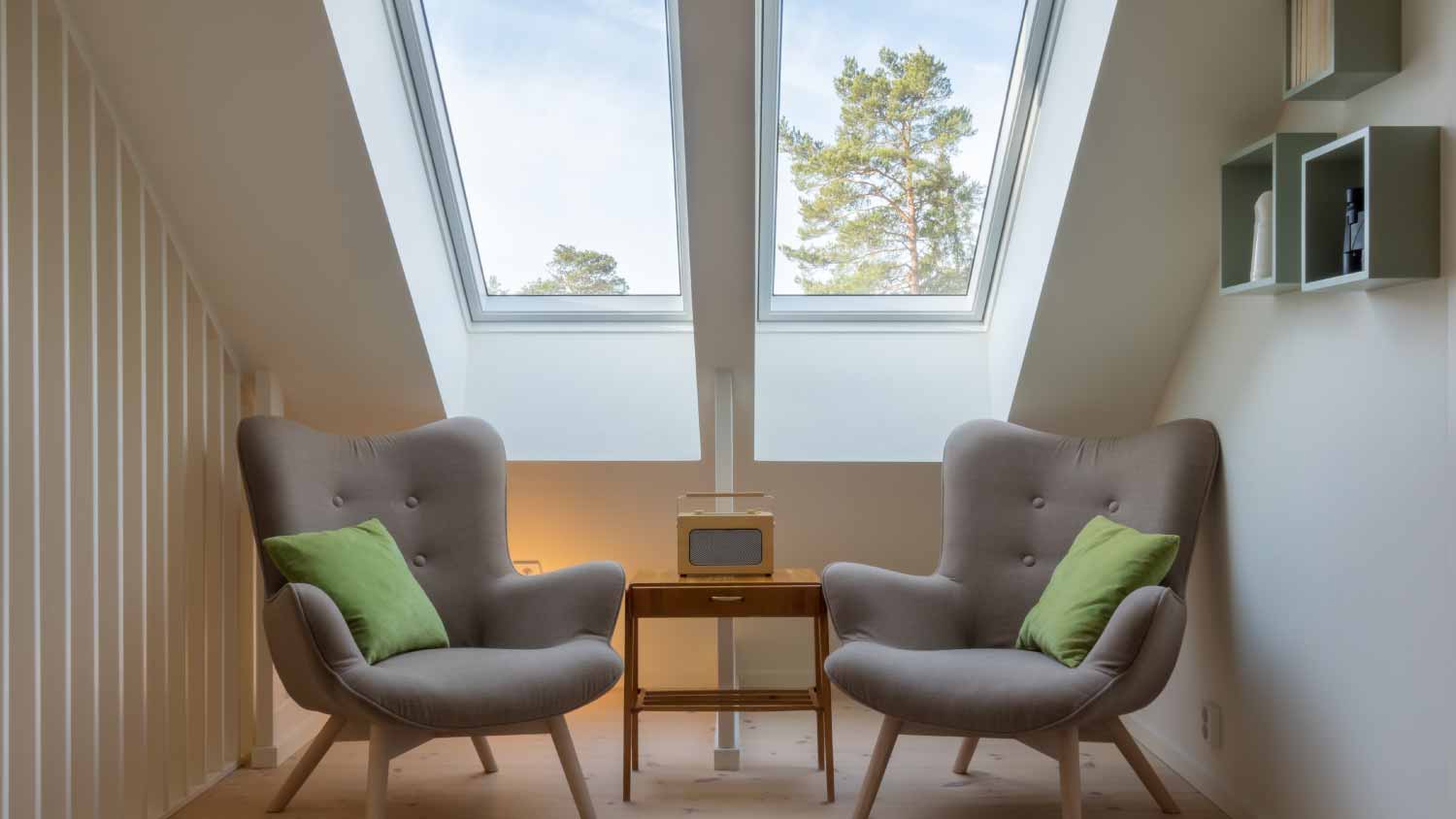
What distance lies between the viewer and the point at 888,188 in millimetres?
3305

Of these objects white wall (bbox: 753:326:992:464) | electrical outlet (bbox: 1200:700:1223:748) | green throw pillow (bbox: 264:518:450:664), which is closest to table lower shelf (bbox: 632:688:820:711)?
green throw pillow (bbox: 264:518:450:664)

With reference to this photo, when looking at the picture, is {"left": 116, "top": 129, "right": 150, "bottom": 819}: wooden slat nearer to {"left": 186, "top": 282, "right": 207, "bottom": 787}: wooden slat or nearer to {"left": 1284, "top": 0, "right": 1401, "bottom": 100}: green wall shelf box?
{"left": 186, "top": 282, "right": 207, "bottom": 787}: wooden slat

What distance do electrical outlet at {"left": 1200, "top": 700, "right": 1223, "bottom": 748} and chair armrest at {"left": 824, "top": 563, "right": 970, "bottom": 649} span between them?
62cm

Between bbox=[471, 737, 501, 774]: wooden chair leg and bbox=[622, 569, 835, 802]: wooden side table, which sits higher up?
bbox=[622, 569, 835, 802]: wooden side table

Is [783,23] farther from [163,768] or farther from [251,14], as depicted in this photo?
[163,768]

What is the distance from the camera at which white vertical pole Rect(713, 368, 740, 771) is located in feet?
9.93

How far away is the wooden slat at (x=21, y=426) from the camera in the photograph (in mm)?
2104

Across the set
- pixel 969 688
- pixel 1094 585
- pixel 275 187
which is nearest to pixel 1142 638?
pixel 1094 585

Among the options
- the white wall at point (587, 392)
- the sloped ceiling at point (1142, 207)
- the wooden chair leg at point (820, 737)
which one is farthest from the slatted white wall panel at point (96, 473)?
the sloped ceiling at point (1142, 207)

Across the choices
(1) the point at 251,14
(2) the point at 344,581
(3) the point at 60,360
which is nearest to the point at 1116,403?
Answer: (2) the point at 344,581

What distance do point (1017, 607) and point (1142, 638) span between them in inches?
24.3

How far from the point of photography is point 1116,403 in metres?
3.23

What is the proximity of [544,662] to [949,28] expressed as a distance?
1.95 metres

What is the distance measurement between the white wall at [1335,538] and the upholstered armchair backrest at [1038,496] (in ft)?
0.37
